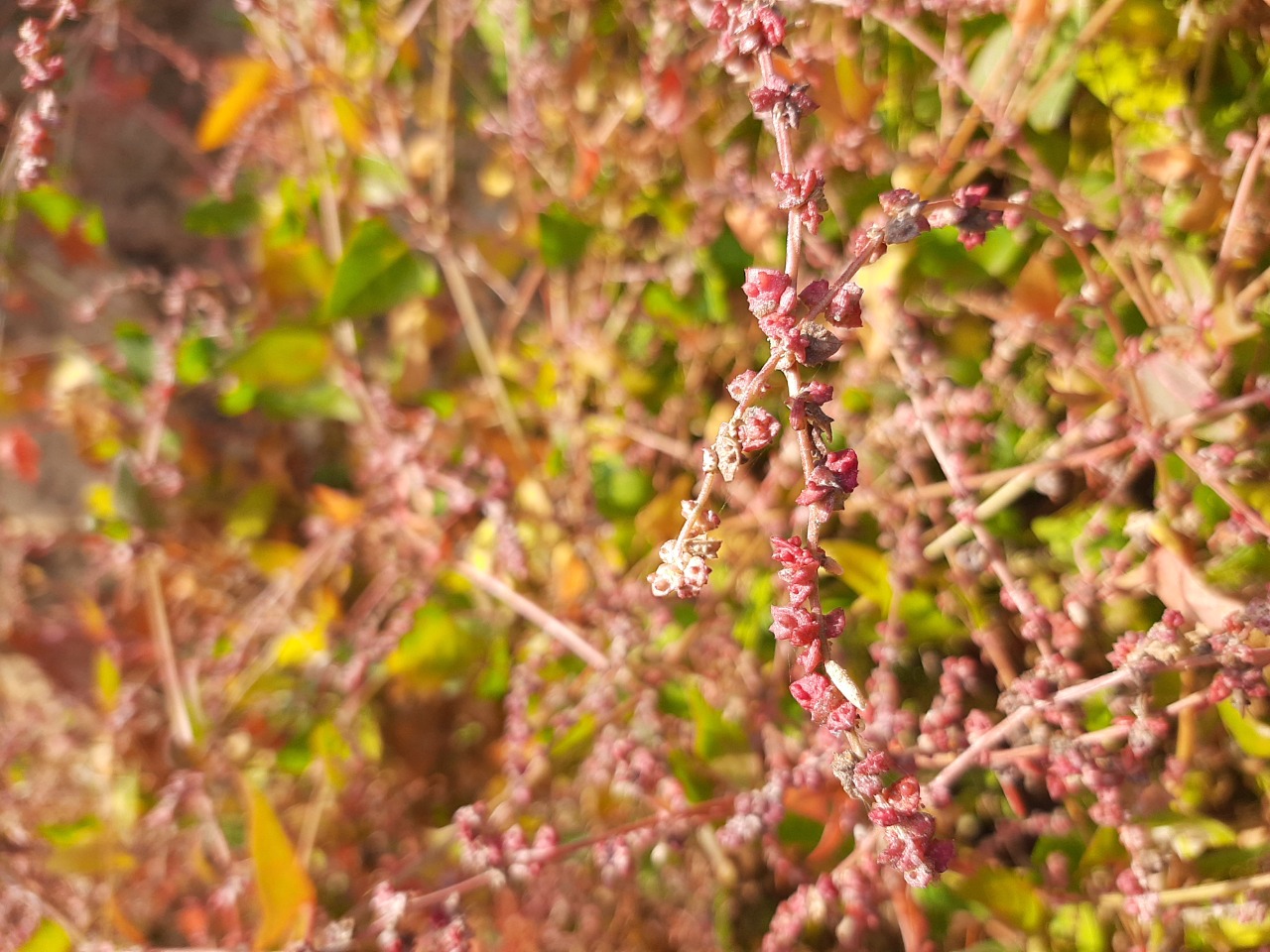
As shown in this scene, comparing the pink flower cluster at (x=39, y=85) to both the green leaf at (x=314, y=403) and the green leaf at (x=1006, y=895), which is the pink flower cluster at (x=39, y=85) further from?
the green leaf at (x=1006, y=895)

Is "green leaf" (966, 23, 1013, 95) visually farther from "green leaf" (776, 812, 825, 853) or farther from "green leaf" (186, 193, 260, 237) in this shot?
"green leaf" (186, 193, 260, 237)

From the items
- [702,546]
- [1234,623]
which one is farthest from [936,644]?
[702,546]

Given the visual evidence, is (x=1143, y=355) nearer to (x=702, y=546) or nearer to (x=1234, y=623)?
(x=1234, y=623)

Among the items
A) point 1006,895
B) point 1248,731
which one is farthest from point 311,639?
point 1248,731

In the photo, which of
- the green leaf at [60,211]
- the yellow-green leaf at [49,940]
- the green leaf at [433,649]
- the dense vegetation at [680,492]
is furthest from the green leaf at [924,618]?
the green leaf at [60,211]

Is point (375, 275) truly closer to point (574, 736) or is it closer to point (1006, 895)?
point (574, 736)

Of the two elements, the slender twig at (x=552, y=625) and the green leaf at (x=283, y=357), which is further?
the green leaf at (x=283, y=357)
